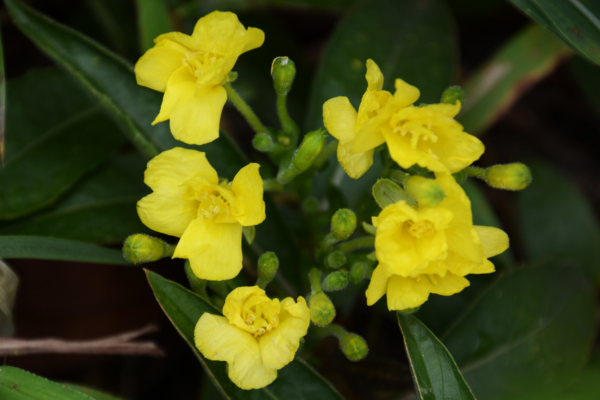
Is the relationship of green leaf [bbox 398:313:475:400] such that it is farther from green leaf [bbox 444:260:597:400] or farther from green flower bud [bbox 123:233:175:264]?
green flower bud [bbox 123:233:175:264]

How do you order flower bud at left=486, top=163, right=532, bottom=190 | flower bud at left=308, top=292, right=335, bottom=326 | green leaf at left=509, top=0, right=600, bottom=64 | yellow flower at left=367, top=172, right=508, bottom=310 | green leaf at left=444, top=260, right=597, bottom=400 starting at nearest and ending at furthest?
1. yellow flower at left=367, top=172, right=508, bottom=310
2. flower bud at left=308, top=292, right=335, bottom=326
3. flower bud at left=486, top=163, right=532, bottom=190
4. green leaf at left=509, top=0, right=600, bottom=64
5. green leaf at left=444, top=260, right=597, bottom=400

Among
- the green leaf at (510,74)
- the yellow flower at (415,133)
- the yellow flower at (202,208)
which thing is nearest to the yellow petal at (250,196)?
the yellow flower at (202,208)

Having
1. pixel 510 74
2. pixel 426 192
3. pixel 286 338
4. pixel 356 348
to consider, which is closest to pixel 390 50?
pixel 510 74

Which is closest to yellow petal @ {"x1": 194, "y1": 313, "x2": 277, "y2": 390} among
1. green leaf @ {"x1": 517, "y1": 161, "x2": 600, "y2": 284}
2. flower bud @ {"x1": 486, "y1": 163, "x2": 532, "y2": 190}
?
flower bud @ {"x1": 486, "y1": 163, "x2": 532, "y2": 190}

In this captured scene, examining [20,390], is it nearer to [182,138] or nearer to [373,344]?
[182,138]

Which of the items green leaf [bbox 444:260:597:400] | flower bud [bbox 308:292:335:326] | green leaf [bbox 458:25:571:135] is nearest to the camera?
flower bud [bbox 308:292:335:326]

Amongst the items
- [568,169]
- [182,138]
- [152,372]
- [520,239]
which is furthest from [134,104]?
[568,169]
